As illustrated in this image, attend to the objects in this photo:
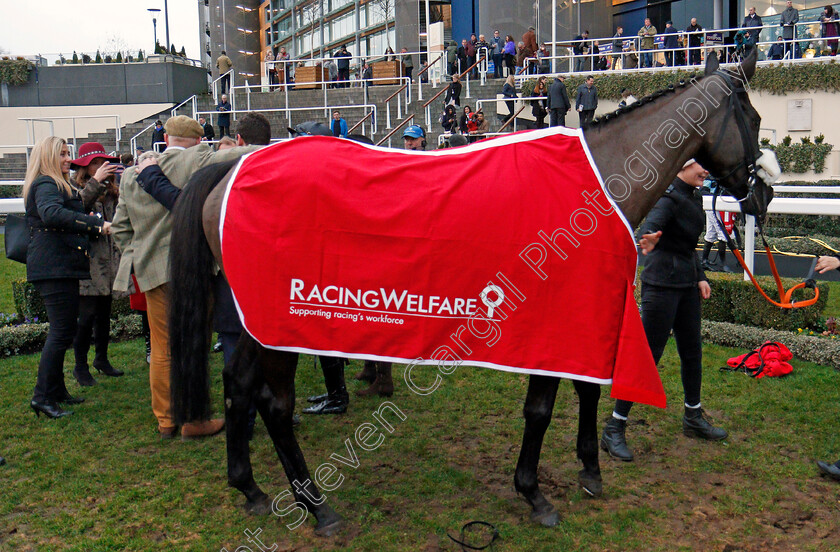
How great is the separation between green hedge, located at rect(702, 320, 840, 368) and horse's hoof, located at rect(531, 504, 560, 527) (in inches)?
136

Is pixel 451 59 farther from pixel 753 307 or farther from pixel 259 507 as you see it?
pixel 259 507

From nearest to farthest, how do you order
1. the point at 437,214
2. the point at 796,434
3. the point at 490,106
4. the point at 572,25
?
the point at 437,214 → the point at 796,434 → the point at 490,106 → the point at 572,25

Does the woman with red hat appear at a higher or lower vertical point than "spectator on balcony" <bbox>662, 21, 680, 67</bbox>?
lower

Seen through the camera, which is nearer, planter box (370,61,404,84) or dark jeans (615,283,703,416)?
dark jeans (615,283,703,416)

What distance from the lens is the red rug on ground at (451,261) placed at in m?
3.19

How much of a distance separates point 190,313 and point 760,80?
2013 centimetres

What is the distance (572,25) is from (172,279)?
1065 inches

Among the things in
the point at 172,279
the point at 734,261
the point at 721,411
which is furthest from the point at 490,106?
the point at 172,279

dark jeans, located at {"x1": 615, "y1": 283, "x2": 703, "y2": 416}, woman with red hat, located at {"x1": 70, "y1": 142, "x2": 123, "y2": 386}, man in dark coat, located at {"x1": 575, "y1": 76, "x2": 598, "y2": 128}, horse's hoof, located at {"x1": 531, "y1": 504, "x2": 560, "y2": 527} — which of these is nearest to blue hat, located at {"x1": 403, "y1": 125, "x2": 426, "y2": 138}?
woman with red hat, located at {"x1": 70, "y1": 142, "x2": 123, "y2": 386}

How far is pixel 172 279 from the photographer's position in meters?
3.54

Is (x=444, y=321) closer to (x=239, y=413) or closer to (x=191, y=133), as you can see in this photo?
(x=239, y=413)

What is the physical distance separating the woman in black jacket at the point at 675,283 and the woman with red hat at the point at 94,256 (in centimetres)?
398

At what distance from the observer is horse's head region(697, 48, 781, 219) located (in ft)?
11.7

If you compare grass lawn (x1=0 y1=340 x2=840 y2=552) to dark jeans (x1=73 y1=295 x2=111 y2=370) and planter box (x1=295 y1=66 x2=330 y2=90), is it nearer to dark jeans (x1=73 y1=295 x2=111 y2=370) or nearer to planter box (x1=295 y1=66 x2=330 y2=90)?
dark jeans (x1=73 y1=295 x2=111 y2=370)
